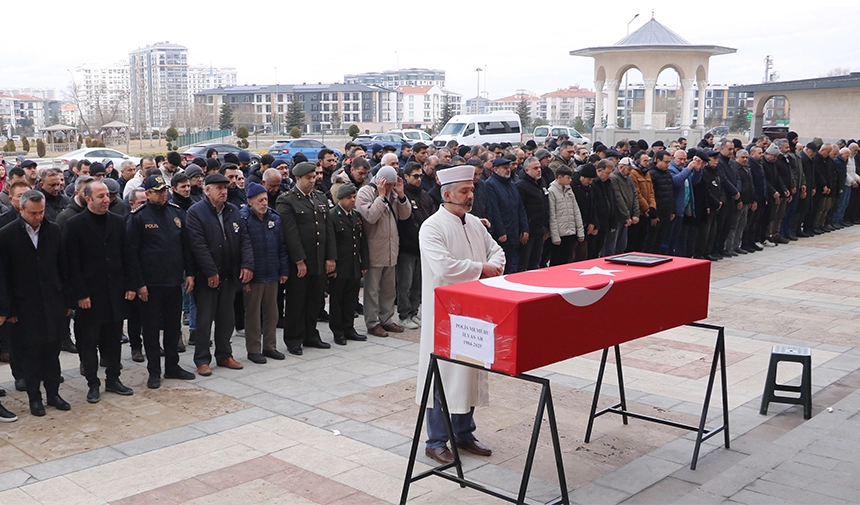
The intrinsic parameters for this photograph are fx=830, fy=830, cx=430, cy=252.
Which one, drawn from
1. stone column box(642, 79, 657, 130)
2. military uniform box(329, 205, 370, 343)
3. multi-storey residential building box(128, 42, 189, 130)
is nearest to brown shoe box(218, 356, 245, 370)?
military uniform box(329, 205, 370, 343)

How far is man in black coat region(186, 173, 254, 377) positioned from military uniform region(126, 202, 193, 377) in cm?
16

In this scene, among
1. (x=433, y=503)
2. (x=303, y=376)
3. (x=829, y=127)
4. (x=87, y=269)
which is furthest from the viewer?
(x=829, y=127)

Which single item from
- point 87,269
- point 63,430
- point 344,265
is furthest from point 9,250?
point 344,265

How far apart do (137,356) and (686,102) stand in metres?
44.1

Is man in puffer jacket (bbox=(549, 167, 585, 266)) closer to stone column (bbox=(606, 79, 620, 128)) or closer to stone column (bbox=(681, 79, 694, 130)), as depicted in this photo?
stone column (bbox=(606, 79, 620, 128))

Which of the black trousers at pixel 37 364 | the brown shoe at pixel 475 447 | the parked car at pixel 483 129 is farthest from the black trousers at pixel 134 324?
the parked car at pixel 483 129

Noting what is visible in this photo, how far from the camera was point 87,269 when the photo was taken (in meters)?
7.17

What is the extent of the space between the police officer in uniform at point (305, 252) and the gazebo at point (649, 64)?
125 feet

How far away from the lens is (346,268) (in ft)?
30.0

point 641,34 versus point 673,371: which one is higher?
point 641,34

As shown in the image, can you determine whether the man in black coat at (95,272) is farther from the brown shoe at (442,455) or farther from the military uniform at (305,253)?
the brown shoe at (442,455)

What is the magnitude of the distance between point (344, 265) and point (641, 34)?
43.5 meters

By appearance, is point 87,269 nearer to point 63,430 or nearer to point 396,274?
point 63,430

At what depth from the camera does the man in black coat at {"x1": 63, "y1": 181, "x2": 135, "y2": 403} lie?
7.09 meters
